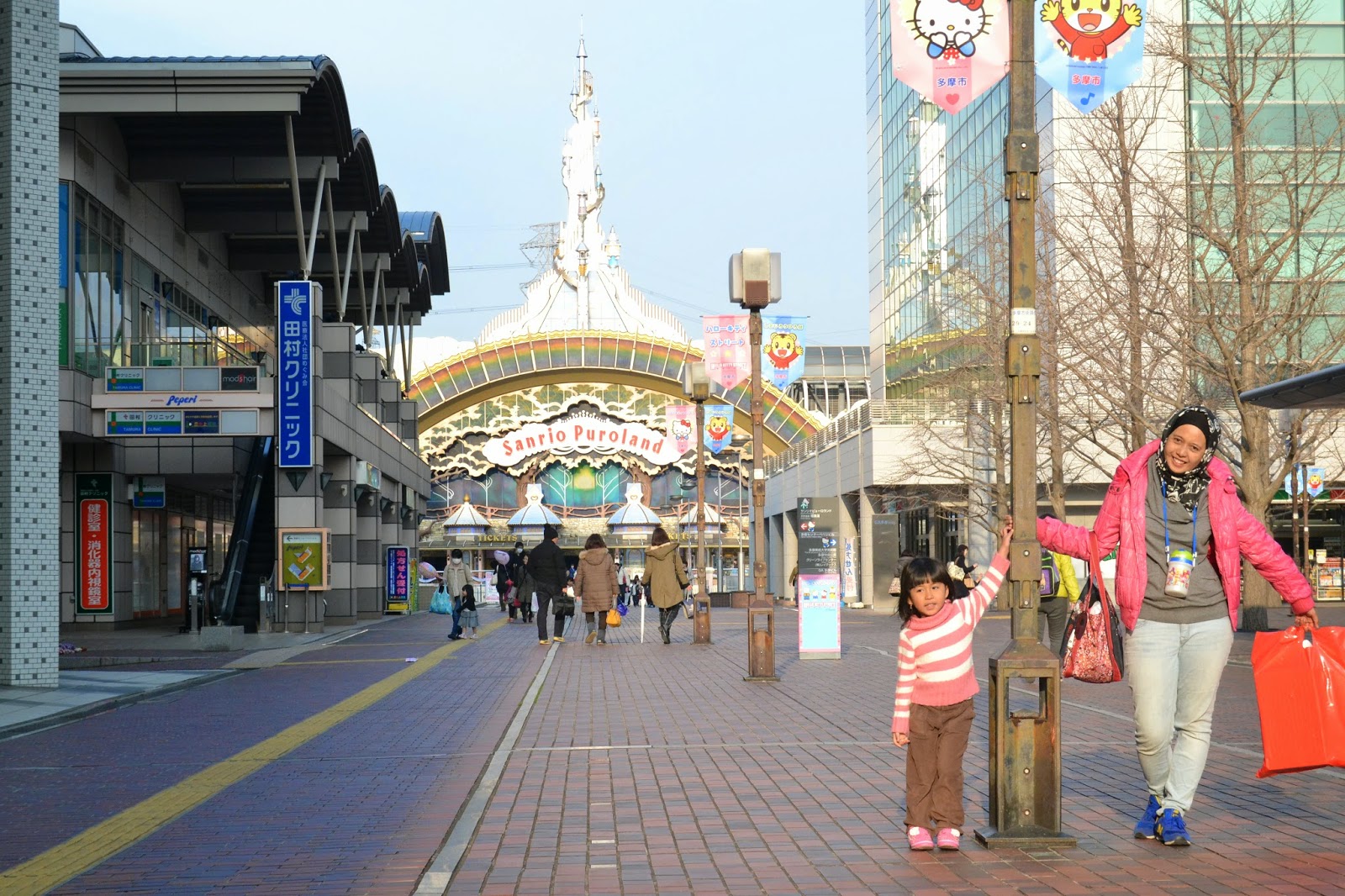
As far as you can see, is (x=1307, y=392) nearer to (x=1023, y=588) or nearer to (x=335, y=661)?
(x=1023, y=588)

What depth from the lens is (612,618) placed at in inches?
968

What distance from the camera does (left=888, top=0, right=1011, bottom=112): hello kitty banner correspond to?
15492mm

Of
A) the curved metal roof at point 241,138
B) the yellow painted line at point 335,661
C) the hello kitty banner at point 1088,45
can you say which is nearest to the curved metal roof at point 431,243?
the curved metal roof at point 241,138

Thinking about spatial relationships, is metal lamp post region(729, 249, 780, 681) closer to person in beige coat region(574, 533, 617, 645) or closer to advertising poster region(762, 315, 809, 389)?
person in beige coat region(574, 533, 617, 645)

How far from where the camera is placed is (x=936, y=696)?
22.1ft

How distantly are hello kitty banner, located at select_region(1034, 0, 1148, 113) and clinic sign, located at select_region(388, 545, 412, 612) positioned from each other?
86.9 feet

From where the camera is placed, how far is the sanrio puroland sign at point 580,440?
80.1 metres

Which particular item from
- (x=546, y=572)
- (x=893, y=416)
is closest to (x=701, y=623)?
(x=546, y=572)

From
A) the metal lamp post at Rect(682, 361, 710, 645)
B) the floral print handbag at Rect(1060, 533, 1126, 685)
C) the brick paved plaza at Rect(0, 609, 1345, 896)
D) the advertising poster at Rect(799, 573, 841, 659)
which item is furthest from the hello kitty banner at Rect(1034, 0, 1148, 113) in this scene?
the floral print handbag at Rect(1060, 533, 1126, 685)

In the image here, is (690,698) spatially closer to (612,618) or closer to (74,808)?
(74,808)

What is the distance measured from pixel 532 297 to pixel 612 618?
62.8 meters

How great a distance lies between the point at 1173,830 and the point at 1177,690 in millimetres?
587

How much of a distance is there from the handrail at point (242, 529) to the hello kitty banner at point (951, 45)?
58.1 feet

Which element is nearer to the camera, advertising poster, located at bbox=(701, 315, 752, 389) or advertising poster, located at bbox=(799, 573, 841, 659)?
advertising poster, located at bbox=(799, 573, 841, 659)
